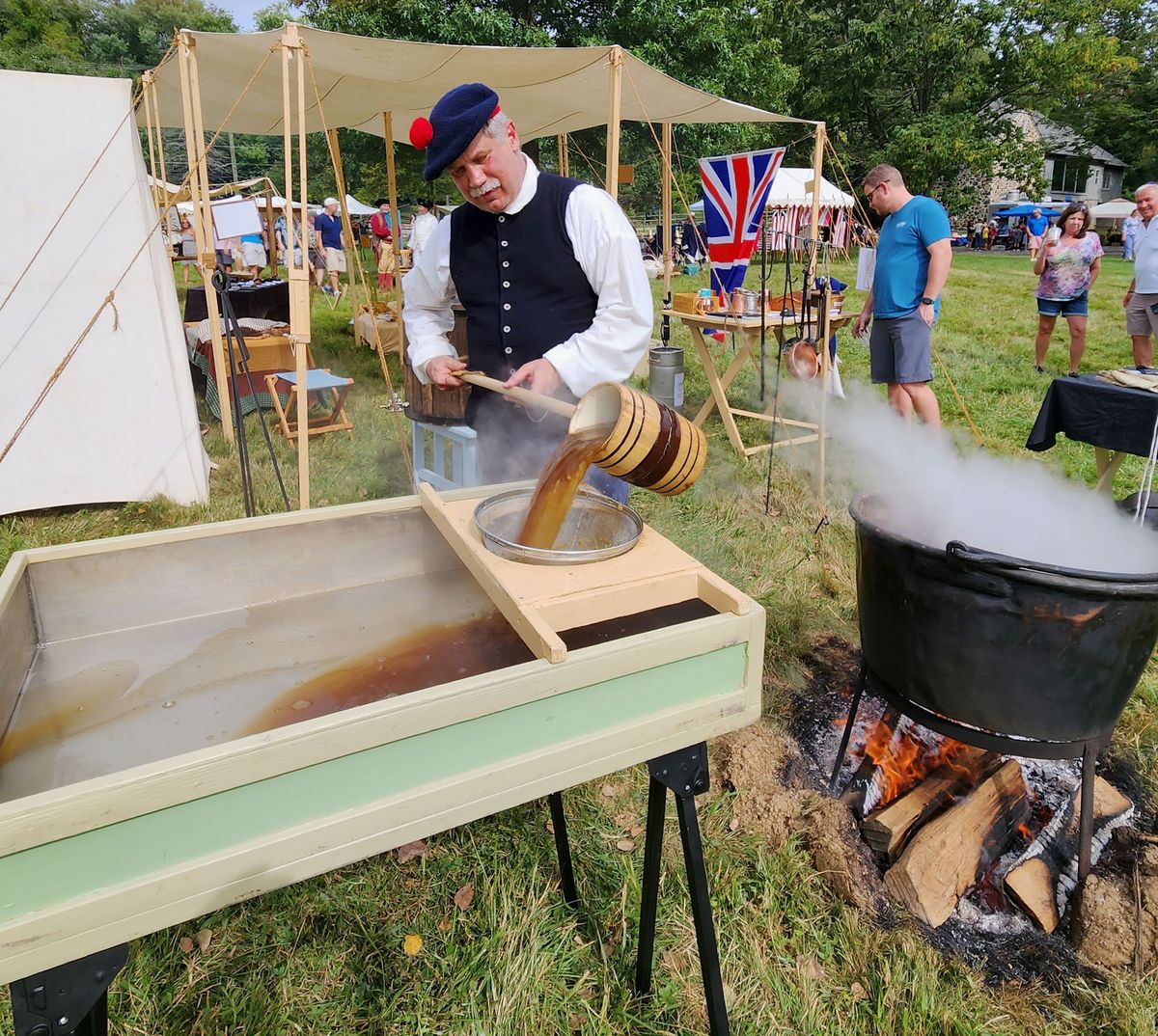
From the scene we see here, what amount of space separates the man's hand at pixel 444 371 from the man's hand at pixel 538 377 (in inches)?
10.0

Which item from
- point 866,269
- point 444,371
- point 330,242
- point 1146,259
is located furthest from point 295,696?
point 330,242

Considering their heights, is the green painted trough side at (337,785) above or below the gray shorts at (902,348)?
below

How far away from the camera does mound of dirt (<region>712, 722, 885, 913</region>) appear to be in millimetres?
2082

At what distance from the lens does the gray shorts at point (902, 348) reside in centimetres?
491

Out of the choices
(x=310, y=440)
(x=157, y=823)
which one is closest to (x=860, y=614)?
(x=157, y=823)

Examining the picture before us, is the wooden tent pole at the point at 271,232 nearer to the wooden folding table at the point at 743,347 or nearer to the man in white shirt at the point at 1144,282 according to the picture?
the wooden folding table at the point at 743,347

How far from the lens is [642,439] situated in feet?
4.47

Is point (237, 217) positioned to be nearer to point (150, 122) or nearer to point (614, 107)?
point (150, 122)

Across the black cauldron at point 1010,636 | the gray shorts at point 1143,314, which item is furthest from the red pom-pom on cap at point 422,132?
the gray shorts at point 1143,314

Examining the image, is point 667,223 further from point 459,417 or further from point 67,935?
point 67,935

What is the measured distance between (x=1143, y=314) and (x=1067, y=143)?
44.8m

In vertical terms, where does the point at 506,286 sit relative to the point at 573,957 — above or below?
above

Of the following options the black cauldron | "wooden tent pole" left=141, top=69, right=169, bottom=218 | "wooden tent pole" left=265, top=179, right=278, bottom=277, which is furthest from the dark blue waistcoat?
"wooden tent pole" left=265, top=179, right=278, bottom=277

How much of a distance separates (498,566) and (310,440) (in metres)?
5.16
